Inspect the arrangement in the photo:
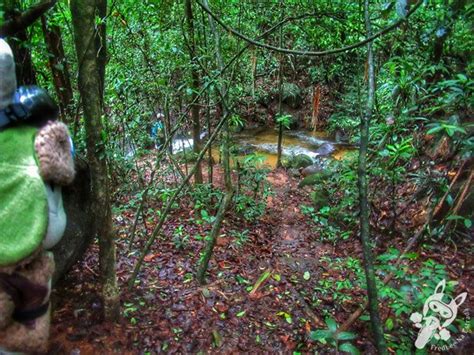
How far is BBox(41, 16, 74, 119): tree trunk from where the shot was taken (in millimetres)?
4312

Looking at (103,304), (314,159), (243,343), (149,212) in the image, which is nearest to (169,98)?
(149,212)

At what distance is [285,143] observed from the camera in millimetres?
12844

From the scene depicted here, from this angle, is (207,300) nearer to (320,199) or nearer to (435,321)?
(435,321)

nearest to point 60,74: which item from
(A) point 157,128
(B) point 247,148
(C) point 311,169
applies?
(A) point 157,128

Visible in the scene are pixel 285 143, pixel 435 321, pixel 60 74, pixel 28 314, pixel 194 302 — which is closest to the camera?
pixel 28 314

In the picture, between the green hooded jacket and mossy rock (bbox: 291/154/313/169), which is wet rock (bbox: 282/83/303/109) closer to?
mossy rock (bbox: 291/154/313/169)

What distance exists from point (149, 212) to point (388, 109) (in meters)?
3.93

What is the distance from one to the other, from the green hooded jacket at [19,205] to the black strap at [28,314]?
403 millimetres

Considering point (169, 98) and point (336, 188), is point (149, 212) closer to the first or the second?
point (169, 98)

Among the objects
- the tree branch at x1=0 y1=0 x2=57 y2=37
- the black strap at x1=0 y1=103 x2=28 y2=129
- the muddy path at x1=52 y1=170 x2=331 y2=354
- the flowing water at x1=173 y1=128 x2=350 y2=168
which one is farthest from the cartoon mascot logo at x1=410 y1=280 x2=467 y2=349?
the flowing water at x1=173 y1=128 x2=350 y2=168

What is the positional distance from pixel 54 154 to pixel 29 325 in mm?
974

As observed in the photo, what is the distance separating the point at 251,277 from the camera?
4121 millimetres

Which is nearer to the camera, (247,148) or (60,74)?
(60,74)

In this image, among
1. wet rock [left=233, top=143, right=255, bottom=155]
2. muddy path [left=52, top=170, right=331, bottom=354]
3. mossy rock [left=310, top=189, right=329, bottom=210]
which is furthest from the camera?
wet rock [left=233, top=143, right=255, bottom=155]
